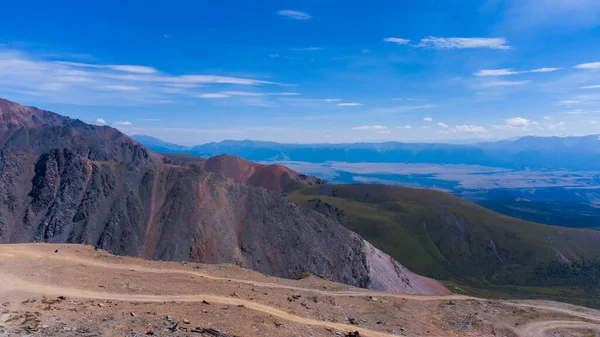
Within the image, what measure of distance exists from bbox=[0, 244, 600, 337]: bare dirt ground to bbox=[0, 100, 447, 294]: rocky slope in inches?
1779

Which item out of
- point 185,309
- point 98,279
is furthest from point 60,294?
point 185,309

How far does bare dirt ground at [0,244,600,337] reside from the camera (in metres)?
31.8

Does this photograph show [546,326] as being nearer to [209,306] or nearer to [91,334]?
[209,306]

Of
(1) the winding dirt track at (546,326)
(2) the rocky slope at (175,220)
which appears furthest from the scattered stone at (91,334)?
(2) the rocky slope at (175,220)

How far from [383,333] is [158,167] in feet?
355

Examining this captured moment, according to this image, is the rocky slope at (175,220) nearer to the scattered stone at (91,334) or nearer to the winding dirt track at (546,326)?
the winding dirt track at (546,326)

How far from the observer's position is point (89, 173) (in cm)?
12731

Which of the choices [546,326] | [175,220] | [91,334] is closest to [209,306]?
[91,334]

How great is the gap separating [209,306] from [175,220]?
77365mm

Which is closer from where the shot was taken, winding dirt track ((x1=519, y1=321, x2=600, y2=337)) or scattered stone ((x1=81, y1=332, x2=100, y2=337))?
scattered stone ((x1=81, y1=332, x2=100, y2=337))

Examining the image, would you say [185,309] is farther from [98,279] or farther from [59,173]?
[59,173]

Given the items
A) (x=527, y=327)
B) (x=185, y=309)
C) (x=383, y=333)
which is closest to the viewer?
(x=185, y=309)

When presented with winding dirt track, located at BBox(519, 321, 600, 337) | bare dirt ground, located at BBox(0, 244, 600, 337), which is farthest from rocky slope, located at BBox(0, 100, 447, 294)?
winding dirt track, located at BBox(519, 321, 600, 337)

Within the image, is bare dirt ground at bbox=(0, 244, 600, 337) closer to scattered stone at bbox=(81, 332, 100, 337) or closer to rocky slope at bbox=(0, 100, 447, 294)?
scattered stone at bbox=(81, 332, 100, 337)
